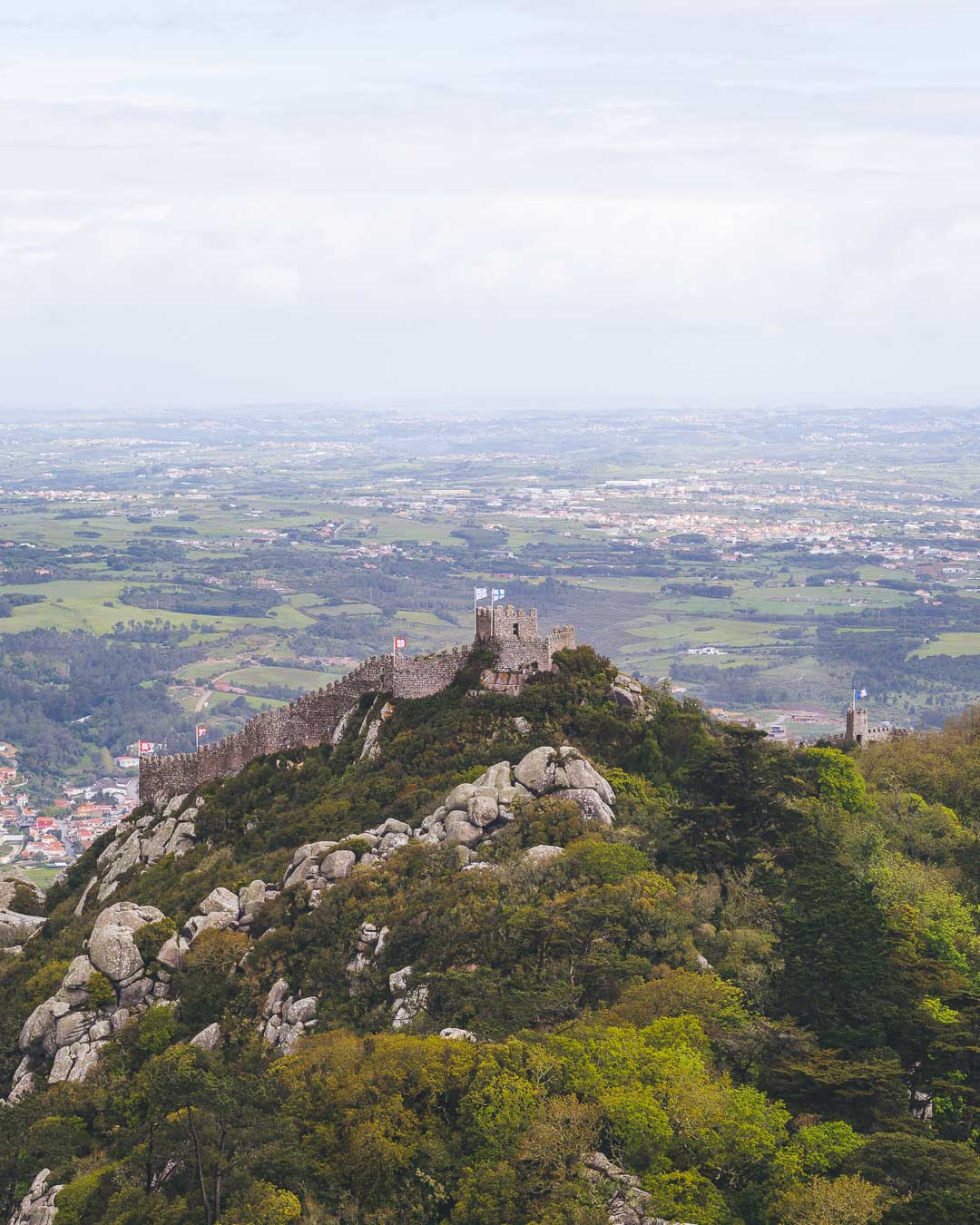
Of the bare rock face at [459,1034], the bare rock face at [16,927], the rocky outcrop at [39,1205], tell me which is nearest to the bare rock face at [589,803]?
the bare rock face at [459,1034]

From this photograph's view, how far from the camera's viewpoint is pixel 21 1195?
36188mm

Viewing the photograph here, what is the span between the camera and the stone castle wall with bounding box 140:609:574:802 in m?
56.5

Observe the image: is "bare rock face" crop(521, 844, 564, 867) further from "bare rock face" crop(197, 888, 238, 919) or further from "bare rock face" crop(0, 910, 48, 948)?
"bare rock face" crop(0, 910, 48, 948)

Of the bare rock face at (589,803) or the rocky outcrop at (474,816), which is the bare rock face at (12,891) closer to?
the rocky outcrop at (474,816)

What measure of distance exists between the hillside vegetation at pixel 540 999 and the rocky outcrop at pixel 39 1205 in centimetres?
17

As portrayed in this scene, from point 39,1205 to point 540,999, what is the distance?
40.2ft

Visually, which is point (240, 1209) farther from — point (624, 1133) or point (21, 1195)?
point (21, 1195)

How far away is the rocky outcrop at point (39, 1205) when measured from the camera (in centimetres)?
3338

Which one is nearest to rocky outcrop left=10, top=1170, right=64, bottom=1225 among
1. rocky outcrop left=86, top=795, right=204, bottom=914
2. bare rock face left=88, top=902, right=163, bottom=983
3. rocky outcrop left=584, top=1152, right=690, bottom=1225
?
bare rock face left=88, top=902, right=163, bottom=983

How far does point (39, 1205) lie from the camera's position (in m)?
34.2

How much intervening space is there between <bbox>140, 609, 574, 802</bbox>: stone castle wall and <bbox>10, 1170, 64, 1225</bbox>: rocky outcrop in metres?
25.9

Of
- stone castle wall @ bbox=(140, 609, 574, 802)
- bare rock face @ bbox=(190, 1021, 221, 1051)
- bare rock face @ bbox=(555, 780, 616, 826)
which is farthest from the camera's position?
stone castle wall @ bbox=(140, 609, 574, 802)

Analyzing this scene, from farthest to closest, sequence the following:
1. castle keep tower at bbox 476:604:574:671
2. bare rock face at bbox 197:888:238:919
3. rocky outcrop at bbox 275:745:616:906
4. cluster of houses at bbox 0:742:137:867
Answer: cluster of houses at bbox 0:742:137:867 < castle keep tower at bbox 476:604:574:671 < bare rock face at bbox 197:888:238:919 < rocky outcrop at bbox 275:745:616:906

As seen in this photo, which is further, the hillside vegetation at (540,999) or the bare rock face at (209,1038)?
the bare rock face at (209,1038)
